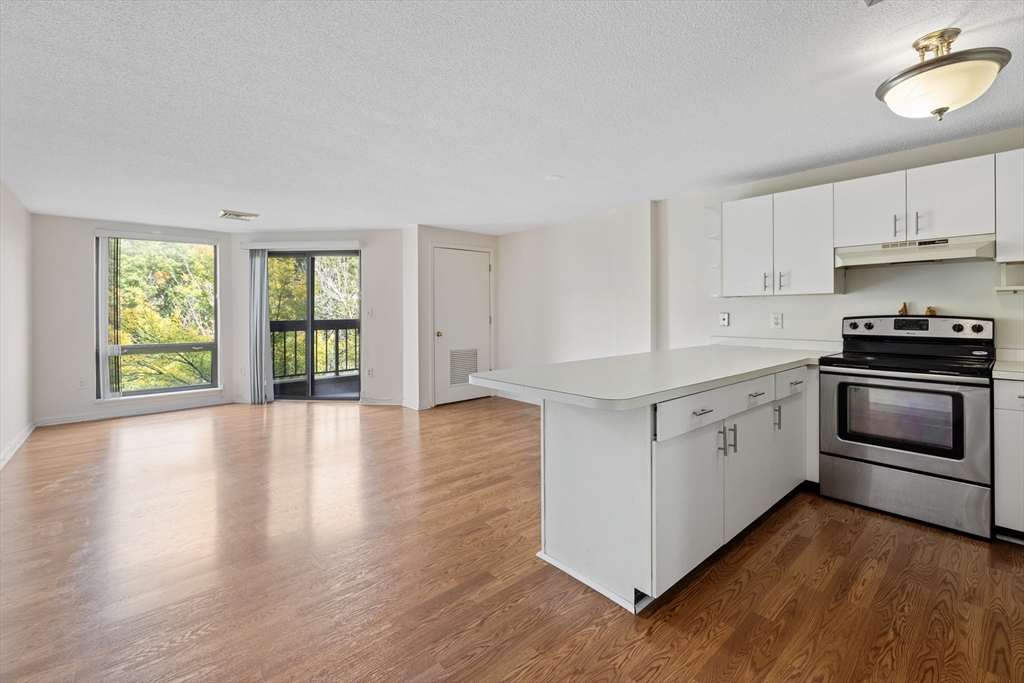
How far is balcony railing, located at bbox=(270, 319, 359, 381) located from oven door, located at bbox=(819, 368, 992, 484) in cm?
538

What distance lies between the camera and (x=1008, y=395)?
226 centimetres

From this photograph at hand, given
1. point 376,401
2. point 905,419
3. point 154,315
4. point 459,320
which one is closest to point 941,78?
point 905,419

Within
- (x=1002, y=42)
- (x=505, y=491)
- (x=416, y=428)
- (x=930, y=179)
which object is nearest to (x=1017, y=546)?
(x=930, y=179)

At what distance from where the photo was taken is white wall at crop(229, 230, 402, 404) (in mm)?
5949

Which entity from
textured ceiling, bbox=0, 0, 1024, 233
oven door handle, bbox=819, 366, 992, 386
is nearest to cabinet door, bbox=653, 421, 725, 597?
oven door handle, bbox=819, 366, 992, 386

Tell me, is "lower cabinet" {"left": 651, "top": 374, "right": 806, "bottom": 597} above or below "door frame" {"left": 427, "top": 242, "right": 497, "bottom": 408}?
below

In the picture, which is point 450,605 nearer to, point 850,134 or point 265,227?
point 850,134

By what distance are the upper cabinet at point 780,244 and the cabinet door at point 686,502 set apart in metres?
1.76

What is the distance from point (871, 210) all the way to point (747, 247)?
0.79 m

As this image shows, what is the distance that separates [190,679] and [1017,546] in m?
3.68

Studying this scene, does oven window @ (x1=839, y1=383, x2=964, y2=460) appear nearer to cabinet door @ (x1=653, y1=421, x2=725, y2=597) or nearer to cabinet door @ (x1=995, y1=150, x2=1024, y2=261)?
cabinet door @ (x1=995, y1=150, x2=1024, y2=261)

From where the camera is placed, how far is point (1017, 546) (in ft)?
7.40

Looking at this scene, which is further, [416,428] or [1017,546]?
[416,428]

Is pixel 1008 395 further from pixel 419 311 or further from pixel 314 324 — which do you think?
pixel 314 324
